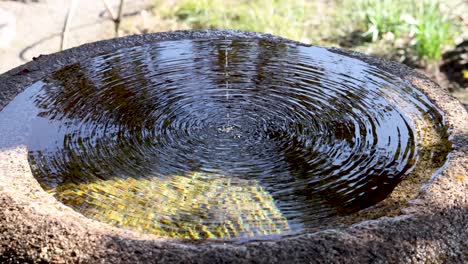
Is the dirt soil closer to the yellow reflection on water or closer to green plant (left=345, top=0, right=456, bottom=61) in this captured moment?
green plant (left=345, top=0, right=456, bottom=61)

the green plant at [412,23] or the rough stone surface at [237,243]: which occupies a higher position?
the green plant at [412,23]

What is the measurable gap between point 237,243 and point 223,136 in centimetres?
78

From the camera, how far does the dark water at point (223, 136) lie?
1.77m

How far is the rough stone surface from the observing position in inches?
58.0

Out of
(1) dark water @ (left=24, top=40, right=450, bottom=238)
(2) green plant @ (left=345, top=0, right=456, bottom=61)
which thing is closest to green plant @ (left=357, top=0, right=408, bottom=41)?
(2) green plant @ (left=345, top=0, right=456, bottom=61)

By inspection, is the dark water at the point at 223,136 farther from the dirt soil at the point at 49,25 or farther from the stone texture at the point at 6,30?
the stone texture at the point at 6,30

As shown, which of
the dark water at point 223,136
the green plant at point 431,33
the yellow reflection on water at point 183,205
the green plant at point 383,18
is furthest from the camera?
the green plant at point 383,18

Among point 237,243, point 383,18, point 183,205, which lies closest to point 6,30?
point 383,18

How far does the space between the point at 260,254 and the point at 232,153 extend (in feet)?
2.31

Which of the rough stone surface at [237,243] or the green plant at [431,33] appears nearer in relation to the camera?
the rough stone surface at [237,243]

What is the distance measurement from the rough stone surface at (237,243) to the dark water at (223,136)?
108 millimetres

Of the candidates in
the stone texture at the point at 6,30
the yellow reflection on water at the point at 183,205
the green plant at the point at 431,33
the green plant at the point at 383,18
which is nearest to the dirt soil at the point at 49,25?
the stone texture at the point at 6,30

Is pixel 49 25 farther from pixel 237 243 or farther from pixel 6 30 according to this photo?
pixel 237 243

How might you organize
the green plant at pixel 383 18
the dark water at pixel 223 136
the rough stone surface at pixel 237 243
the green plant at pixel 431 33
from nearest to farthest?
1. the rough stone surface at pixel 237 243
2. the dark water at pixel 223 136
3. the green plant at pixel 431 33
4. the green plant at pixel 383 18
